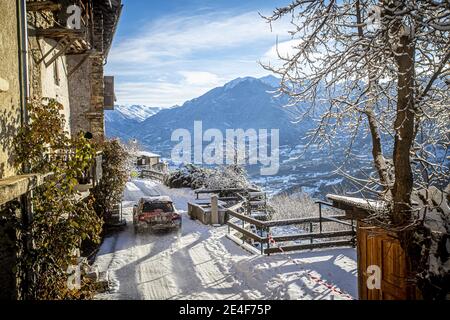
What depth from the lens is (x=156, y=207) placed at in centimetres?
1463

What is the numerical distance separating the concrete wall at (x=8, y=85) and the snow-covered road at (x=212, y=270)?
3.86 m

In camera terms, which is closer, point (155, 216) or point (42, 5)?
point (42, 5)

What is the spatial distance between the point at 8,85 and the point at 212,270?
6.72 m

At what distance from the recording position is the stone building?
5.57 meters

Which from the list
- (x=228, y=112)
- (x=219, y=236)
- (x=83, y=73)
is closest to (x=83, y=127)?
(x=83, y=73)

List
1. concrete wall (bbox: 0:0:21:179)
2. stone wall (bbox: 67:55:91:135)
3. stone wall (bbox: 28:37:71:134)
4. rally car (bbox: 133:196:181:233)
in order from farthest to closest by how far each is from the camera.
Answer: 1. stone wall (bbox: 67:55:91:135)
2. rally car (bbox: 133:196:181:233)
3. stone wall (bbox: 28:37:71:134)
4. concrete wall (bbox: 0:0:21:179)

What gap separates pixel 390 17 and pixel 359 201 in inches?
140

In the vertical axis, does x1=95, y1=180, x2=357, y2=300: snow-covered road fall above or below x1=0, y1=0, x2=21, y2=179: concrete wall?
below

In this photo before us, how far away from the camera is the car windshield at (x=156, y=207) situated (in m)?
14.5

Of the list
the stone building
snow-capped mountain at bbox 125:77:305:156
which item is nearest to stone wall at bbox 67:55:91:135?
the stone building

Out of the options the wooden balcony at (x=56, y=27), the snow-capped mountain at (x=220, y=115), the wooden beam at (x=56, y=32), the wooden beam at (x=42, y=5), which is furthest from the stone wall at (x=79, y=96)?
the snow-capped mountain at (x=220, y=115)

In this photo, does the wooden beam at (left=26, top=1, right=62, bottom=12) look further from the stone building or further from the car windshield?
the car windshield

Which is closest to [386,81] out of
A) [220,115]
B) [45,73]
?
[45,73]

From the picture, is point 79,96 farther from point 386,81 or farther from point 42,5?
point 386,81
